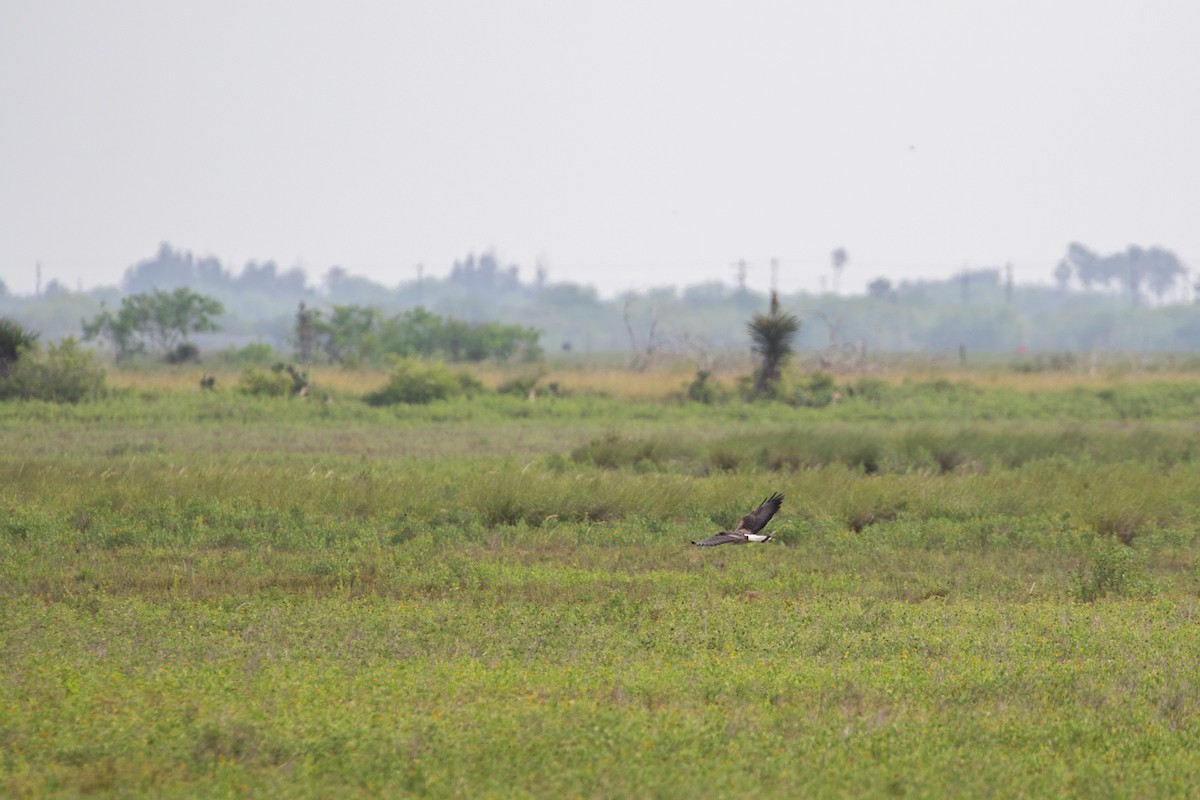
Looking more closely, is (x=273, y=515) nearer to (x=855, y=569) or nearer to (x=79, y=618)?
(x=79, y=618)

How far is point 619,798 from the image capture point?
5703 millimetres

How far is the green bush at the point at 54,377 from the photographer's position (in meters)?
27.5

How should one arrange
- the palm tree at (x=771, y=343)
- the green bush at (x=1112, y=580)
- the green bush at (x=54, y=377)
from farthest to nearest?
the palm tree at (x=771, y=343), the green bush at (x=54, y=377), the green bush at (x=1112, y=580)

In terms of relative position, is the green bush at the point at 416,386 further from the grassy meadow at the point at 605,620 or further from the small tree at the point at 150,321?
the small tree at the point at 150,321

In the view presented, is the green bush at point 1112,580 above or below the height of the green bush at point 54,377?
below

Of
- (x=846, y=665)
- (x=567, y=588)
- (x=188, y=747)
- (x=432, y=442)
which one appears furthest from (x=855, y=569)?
(x=432, y=442)

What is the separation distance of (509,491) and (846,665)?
21.2 feet

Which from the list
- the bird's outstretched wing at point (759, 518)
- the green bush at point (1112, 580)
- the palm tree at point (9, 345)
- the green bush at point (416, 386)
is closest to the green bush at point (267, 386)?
the green bush at point (416, 386)

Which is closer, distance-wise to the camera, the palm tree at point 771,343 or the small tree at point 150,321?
the palm tree at point 771,343

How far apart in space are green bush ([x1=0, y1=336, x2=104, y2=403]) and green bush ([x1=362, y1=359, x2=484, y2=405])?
6265mm

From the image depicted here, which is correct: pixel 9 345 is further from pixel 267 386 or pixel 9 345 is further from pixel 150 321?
pixel 150 321

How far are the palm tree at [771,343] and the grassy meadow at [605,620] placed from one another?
12.7 meters

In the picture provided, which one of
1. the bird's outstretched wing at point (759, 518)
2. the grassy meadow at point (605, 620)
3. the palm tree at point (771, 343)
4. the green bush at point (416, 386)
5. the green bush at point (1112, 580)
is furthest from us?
the palm tree at point (771, 343)

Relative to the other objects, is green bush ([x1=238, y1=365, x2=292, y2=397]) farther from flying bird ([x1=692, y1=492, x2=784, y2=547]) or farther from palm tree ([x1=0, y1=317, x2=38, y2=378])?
flying bird ([x1=692, y1=492, x2=784, y2=547])
